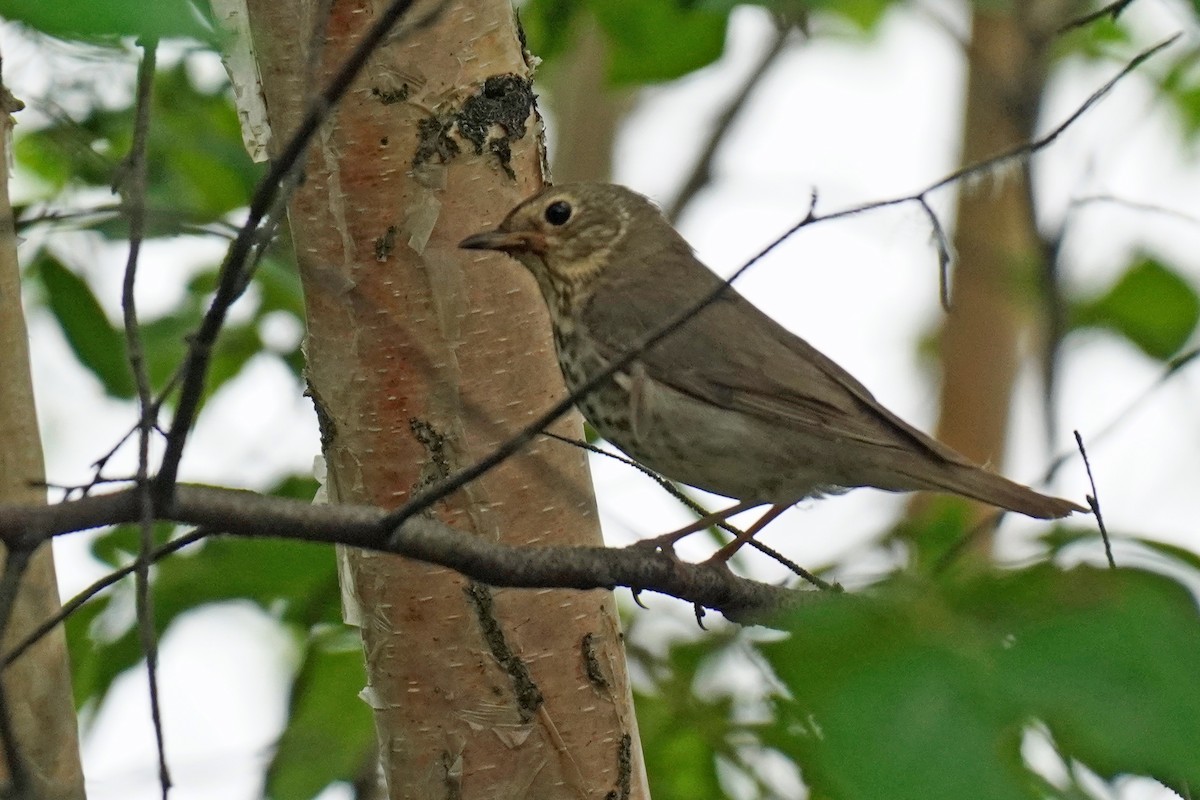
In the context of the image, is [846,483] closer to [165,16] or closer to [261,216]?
[261,216]

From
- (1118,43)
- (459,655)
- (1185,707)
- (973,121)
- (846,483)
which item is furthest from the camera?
(973,121)

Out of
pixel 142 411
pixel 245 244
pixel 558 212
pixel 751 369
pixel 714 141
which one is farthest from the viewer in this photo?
pixel 714 141

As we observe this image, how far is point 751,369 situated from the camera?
3.97 m

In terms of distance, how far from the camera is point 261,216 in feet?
5.82

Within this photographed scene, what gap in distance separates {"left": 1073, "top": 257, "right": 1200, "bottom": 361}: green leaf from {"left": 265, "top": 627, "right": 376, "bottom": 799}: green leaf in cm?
293

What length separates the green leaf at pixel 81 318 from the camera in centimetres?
389

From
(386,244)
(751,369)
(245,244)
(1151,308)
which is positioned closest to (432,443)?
(386,244)

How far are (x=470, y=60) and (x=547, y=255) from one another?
0.96 metres

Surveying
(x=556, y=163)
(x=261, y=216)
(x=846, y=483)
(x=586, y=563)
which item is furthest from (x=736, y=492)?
(x=556, y=163)

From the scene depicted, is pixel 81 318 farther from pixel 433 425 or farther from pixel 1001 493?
pixel 1001 493

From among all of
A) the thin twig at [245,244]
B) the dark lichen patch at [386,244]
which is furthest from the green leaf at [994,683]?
the dark lichen patch at [386,244]

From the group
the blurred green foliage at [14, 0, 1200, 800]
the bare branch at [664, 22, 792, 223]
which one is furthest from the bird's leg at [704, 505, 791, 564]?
the bare branch at [664, 22, 792, 223]

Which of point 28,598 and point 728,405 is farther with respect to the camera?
point 728,405

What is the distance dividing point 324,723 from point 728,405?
143 cm
